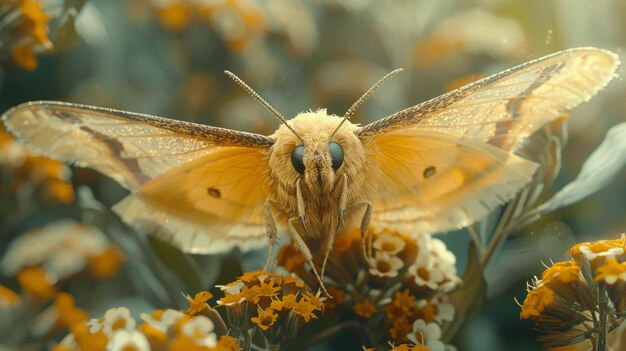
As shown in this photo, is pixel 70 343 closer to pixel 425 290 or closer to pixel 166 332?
pixel 166 332

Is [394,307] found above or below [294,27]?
below

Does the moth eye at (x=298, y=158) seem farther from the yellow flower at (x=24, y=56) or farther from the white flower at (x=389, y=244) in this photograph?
the yellow flower at (x=24, y=56)

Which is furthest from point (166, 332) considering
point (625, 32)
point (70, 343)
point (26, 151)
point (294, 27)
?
point (625, 32)

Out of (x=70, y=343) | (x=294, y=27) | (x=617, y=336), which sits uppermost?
(x=294, y=27)

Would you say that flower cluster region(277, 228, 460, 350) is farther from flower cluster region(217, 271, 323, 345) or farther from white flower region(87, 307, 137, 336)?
white flower region(87, 307, 137, 336)

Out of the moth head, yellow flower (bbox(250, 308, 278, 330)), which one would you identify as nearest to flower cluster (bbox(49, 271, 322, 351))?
yellow flower (bbox(250, 308, 278, 330))

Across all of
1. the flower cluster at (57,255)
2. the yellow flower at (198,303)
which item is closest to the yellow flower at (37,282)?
the flower cluster at (57,255)
